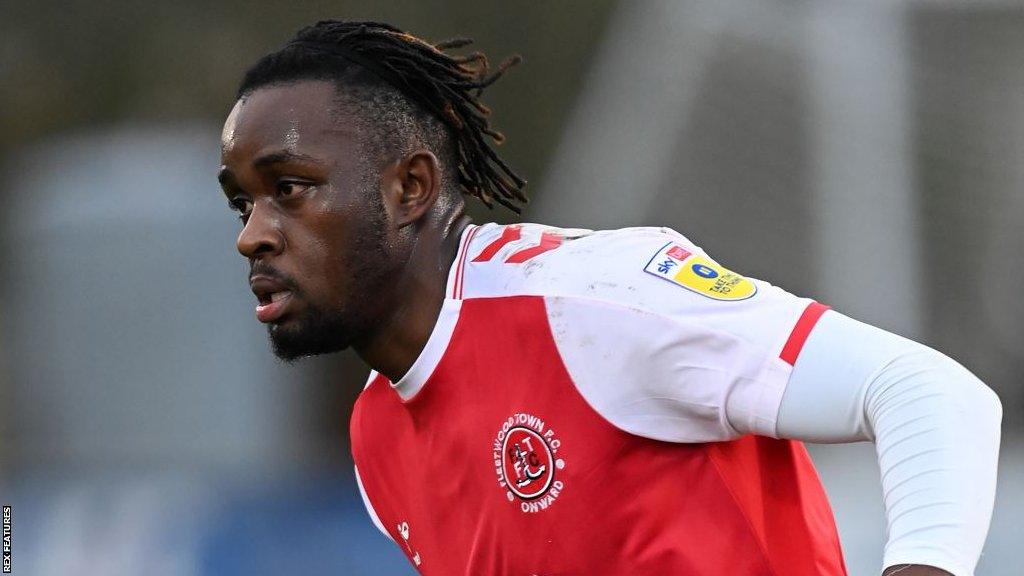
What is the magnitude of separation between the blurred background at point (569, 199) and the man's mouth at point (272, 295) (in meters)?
3.90

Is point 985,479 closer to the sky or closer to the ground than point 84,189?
closer to the sky

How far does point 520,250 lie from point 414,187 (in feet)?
1.00

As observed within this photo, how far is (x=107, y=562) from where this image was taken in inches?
244

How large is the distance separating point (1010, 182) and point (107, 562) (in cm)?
470

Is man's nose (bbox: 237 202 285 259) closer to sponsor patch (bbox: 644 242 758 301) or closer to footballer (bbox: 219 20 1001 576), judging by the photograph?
footballer (bbox: 219 20 1001 576)

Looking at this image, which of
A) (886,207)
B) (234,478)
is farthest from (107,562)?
(886,207)

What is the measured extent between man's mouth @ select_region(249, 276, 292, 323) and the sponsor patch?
2.41 feet

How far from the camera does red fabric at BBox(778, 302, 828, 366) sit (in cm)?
221

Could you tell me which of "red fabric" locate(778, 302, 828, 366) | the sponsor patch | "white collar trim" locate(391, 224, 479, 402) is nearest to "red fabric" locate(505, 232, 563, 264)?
"white collar trim" locate(391, 224, 479, 402)

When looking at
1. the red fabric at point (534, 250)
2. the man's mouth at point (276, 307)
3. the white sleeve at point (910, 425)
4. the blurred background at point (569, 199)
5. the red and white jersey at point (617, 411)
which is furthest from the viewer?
the blurred background at point (569, 199)

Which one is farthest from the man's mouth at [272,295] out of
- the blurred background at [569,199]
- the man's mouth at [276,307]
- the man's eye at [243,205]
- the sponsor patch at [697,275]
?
the blurred background at [569,199]

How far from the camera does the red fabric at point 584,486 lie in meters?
2.42

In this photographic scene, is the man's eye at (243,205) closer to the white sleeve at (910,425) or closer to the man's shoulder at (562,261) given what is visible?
the man's shoulder at (562,261)

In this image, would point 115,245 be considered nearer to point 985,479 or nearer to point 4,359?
point 4,359
